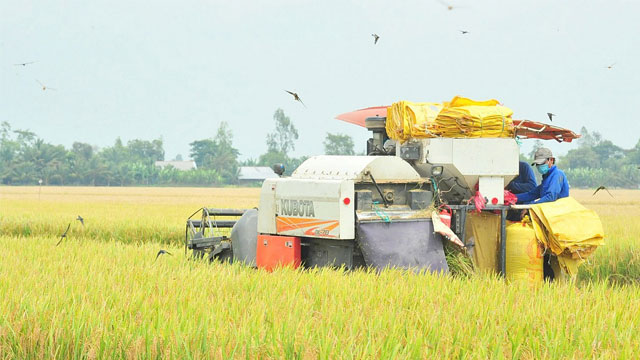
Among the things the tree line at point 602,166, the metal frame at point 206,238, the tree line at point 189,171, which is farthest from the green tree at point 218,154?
the metal frame at point 206,238

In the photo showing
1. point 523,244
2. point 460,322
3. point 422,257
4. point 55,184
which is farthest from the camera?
point 55,184

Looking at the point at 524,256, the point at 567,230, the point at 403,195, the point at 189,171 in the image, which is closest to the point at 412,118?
the point at 403,195

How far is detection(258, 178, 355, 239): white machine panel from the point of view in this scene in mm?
8125

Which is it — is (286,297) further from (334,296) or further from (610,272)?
(610,272)

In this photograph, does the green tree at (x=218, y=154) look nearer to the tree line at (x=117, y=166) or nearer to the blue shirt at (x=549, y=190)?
the tree line at (x=117, y=166)

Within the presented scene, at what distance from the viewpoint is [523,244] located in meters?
8.81

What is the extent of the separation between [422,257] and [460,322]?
322 centimetres

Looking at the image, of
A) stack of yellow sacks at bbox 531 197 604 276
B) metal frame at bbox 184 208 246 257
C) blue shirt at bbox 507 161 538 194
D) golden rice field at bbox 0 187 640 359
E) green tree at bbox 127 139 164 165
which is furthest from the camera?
green tree at bbox 127 139 164 165

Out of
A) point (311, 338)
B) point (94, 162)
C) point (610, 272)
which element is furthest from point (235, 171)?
point (311, 338)

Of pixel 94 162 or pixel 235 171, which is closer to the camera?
pixel 94 162

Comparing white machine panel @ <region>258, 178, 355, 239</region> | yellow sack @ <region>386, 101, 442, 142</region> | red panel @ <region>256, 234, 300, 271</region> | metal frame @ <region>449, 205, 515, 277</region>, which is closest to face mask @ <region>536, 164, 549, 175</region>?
metal frame @ <region>449, 205, 515, 277</region>

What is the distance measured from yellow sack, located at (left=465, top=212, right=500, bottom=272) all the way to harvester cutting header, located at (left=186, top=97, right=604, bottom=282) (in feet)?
0.11

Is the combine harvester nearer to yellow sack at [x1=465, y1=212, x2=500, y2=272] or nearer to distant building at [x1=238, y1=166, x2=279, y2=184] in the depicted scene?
yellow sack at [x1=465, y1=212, x2=500, y2=272]

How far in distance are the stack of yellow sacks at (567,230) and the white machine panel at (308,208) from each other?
2.28 m
